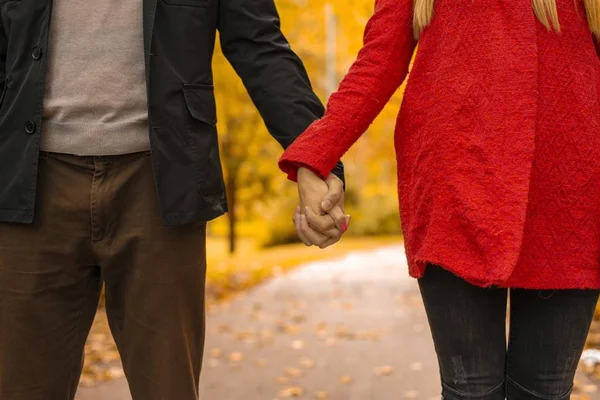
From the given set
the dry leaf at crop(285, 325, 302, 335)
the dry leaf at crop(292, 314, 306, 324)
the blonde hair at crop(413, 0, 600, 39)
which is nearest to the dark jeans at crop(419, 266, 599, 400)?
the blonde hair at crop(413, 0, 600, 39)

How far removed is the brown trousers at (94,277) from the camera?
2.47m

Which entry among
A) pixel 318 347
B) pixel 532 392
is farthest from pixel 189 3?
pixel 318 347

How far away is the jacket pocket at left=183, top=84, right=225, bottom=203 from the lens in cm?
251

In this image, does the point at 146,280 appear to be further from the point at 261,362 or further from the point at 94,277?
the point at 261,362

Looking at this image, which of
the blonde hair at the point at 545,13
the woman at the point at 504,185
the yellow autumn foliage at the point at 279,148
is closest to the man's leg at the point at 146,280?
the woman at the point at 504,185

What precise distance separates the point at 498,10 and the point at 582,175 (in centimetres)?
48

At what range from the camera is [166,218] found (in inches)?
A: 96.3

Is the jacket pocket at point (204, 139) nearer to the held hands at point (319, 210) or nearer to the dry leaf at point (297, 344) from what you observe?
the held hands at point (319, 210)

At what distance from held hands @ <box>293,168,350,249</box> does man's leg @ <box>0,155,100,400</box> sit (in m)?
0.62

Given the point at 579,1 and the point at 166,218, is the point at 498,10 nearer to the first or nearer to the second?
the point at 579,1

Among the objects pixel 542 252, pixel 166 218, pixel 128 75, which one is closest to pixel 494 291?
pixel 542 252

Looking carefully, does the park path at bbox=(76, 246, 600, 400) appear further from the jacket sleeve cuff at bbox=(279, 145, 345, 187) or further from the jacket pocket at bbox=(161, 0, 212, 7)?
the jacket pocket at bbox=(161, 0, 212, 7)

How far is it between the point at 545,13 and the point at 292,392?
4.11 meters

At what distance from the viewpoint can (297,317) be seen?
30.2 ft
